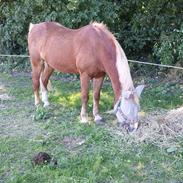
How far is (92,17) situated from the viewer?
925cm

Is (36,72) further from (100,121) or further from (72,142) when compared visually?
(72,142)

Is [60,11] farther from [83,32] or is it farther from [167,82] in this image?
[83,32]

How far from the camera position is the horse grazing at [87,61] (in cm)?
543

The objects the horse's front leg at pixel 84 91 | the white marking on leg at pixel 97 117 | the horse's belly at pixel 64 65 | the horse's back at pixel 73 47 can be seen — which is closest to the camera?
the horse's back at pixel 73 47

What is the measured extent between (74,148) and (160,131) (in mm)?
1168

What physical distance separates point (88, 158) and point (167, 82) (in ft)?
14.3

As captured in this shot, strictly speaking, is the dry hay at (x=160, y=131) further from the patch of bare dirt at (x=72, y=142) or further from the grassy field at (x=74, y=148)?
the patch of bare dirt at (x=72, y=142)

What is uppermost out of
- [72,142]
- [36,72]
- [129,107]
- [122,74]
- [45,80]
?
[122,74]

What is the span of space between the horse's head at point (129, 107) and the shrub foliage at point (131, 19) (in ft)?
11.7

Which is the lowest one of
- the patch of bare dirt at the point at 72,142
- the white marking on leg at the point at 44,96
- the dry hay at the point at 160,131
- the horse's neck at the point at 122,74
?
the white marking on leg at the point at 44,96

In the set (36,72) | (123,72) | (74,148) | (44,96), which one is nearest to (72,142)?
(74,148)

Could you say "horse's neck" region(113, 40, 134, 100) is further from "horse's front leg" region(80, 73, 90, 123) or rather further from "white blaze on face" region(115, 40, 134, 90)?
"horse's front leg" region(80, 73, 90, 123)

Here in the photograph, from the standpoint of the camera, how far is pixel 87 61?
5.91 meters

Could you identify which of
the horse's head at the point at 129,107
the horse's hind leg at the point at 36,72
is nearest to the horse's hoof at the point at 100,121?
the horse's head at the point at 129,107
